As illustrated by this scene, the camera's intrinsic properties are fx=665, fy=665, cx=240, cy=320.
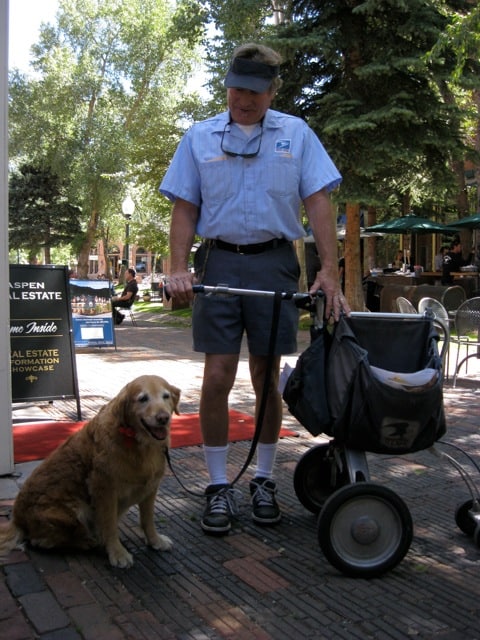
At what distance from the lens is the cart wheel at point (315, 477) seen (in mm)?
3559

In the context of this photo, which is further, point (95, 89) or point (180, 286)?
point (95, 89)

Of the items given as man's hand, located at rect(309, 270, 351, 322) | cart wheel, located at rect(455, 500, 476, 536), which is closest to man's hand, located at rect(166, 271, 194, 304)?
man's hand, located at rect(309, 270, 351, 322)

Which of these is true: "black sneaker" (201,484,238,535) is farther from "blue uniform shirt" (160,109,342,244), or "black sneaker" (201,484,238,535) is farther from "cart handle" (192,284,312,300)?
"blue uniform shirt" (160,109,342,244)

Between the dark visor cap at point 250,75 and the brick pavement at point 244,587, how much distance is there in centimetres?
225

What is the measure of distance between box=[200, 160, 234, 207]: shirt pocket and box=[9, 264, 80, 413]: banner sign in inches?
128

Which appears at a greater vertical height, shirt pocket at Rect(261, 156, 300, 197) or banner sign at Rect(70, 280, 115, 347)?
shirt pocket at Rect(261, 156, 300, 197)

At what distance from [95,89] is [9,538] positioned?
1405 inches

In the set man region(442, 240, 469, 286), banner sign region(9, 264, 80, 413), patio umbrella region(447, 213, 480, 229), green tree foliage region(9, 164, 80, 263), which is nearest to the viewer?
banner sign region(9, 264, 80, 413)

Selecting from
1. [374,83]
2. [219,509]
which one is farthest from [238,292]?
[374,83]

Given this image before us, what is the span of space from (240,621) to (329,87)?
47.9 feet

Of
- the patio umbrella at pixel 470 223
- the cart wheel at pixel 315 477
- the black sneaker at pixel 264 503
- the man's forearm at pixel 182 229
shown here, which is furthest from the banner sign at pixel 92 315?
the patio umbrella at pixel 470 223

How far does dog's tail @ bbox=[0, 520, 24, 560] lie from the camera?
9.93 ft

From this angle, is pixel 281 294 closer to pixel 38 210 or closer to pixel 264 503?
pixel 264 503

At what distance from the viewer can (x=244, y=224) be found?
136 inches
